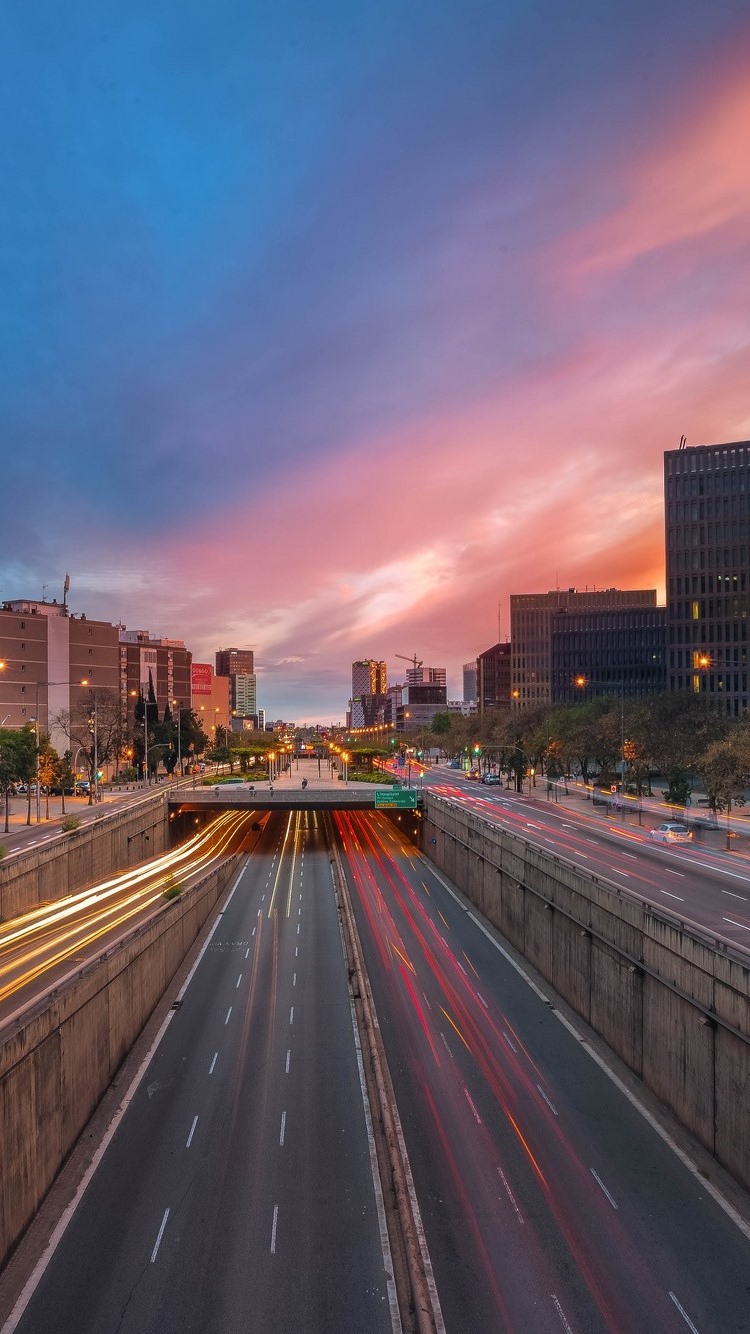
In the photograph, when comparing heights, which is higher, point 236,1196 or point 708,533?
point 708,533

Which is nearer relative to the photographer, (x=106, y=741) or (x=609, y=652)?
(x=106, y=741)

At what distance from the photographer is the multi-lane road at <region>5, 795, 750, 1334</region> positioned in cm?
1748

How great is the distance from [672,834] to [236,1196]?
42.2 m

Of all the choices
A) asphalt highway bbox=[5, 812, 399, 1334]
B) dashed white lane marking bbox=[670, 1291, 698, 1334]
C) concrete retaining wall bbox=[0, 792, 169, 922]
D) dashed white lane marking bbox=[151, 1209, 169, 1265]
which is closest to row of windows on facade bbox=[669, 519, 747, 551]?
concrete retaining wall bbox=[0, 792, 169, 922]

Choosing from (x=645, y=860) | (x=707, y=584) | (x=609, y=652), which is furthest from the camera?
(x=609, y=652)

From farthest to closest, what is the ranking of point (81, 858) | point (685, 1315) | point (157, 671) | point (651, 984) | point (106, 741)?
1. point (157, 671)
2. point (106, 741)
3. point (81, 858)
4. point (651, 984)
5. point (685, 1315)

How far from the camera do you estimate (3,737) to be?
2940 inches

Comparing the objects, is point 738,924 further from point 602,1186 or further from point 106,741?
point 106,741

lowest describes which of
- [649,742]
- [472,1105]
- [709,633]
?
[472,1105]

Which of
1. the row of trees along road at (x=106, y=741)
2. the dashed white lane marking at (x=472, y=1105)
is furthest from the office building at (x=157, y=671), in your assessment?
the dashed white lane marking at (x=472, y=1105)

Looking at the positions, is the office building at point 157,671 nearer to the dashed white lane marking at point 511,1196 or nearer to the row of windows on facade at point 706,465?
the row of windows on facade at point 706,465

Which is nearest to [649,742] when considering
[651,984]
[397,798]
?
[397,798]

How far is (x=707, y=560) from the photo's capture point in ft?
423

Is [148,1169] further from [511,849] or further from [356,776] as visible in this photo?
[356,776]
